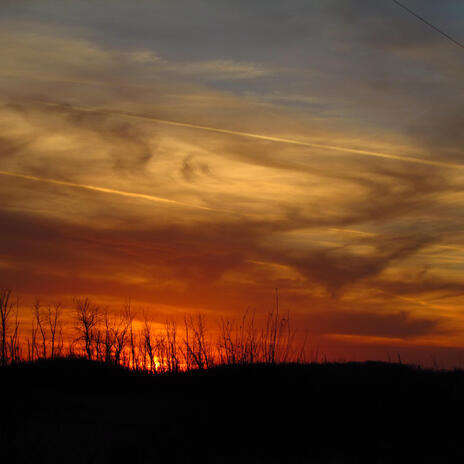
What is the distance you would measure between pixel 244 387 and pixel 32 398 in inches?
196

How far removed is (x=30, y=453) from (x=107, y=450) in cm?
91

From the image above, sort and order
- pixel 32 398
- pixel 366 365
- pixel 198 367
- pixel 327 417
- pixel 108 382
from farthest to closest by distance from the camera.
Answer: pixel 108 382 → pixel 366 365 → pixel 198 367 → pixel 32 398 → pixel 327 417

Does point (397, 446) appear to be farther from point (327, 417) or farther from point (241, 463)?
point (241, 463)

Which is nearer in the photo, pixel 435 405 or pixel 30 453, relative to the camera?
pixel 30 453

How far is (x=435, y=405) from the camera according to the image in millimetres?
9312

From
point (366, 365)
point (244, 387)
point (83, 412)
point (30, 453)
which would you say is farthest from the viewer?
point (366, 365)

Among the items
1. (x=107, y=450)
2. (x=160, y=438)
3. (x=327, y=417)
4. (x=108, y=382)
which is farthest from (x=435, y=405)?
(x=108, y=382)

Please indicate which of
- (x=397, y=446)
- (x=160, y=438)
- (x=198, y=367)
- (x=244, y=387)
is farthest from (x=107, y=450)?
(x=198, y=367)

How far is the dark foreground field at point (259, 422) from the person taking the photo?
7.53 meters

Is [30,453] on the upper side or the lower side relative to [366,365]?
lower

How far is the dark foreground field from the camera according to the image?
7527 millimetres

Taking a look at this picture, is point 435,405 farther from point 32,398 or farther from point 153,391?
point 32,398

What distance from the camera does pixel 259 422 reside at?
880 cm

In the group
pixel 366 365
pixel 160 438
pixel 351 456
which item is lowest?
pixel 351 456
